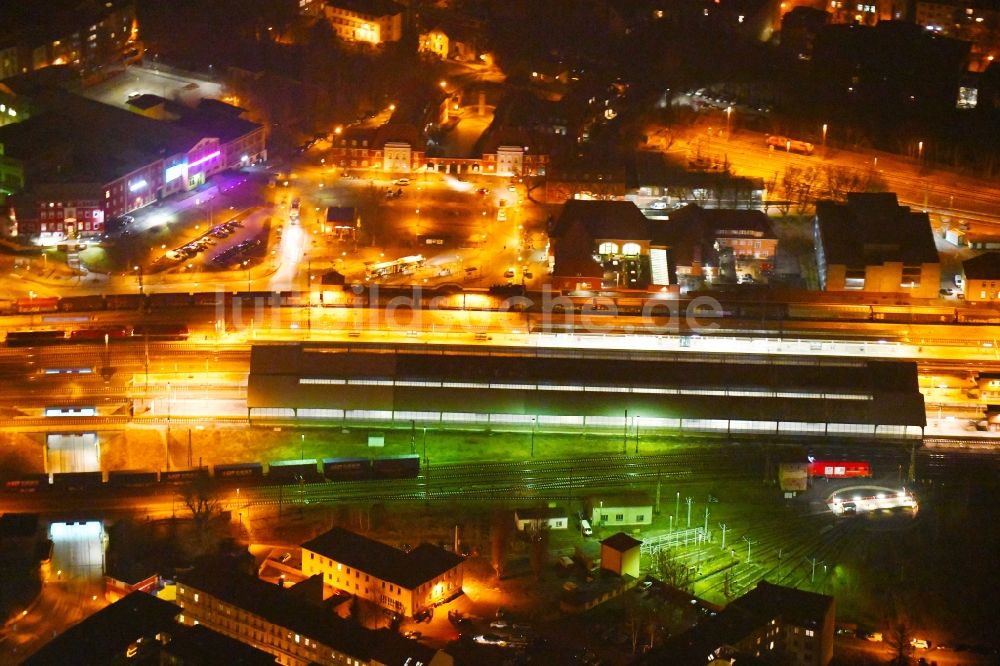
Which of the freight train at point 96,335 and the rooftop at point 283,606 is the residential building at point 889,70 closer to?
the freight train at point 96,335

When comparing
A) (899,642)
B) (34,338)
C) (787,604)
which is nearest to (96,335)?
(34,338)

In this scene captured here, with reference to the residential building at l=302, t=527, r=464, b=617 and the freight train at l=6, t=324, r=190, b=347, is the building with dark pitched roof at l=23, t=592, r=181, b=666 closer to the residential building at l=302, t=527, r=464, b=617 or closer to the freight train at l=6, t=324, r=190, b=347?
the residential building at l=302, t=527, r=464, b=617

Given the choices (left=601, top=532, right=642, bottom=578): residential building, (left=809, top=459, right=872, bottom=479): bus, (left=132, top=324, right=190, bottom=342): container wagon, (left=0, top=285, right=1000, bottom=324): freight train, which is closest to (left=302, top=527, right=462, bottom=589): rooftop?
(left=601, top=532, right=642, bottom=578): residential building

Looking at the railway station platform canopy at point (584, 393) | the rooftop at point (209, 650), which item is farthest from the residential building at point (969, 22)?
the rooftop at point (209, 650)

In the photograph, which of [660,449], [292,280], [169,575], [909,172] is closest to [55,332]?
[292,280]

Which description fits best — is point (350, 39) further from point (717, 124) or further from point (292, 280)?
point (292, 280)

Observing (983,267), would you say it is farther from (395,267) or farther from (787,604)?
(787,604)

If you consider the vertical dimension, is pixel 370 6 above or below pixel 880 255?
above
